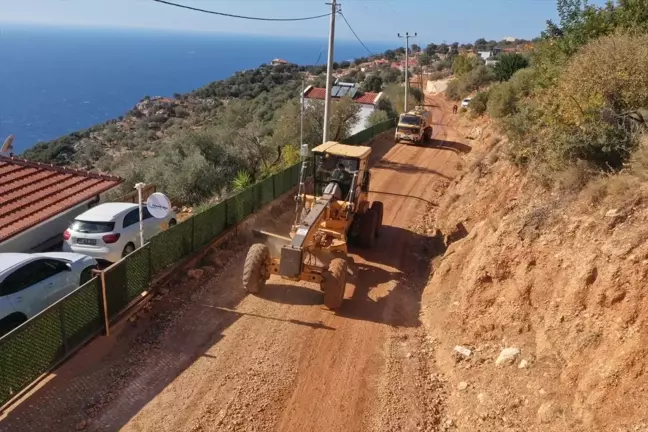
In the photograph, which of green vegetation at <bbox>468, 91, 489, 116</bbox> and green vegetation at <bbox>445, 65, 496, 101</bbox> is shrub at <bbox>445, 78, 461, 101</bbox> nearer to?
green vegetation at <bbox>445, 65, 496, 101</bbox>

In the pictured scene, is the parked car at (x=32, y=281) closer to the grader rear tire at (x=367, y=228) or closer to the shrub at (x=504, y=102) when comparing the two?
the grader rear tire at (x=367, y=228)

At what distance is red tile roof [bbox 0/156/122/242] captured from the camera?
12.8m

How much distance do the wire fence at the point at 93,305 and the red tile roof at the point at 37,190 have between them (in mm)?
3982

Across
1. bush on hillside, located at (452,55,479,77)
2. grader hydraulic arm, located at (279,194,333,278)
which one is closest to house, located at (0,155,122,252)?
grader hydraulic arm, located at (279,194,333,278)

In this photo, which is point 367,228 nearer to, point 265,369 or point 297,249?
point 297,249

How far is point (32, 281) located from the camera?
9.71 metres

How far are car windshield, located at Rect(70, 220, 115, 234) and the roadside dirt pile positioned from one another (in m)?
8.27

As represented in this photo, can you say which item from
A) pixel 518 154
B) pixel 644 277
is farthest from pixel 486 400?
pixel 518 154

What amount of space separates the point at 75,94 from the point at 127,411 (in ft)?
528

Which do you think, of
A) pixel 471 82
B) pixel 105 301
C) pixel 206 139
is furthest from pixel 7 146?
pixel 471 82

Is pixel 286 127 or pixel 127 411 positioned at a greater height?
pixel 286 127

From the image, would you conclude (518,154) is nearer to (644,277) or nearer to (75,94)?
(644,277)

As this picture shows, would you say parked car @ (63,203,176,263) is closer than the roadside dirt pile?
No

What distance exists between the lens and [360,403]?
8.09 meters
